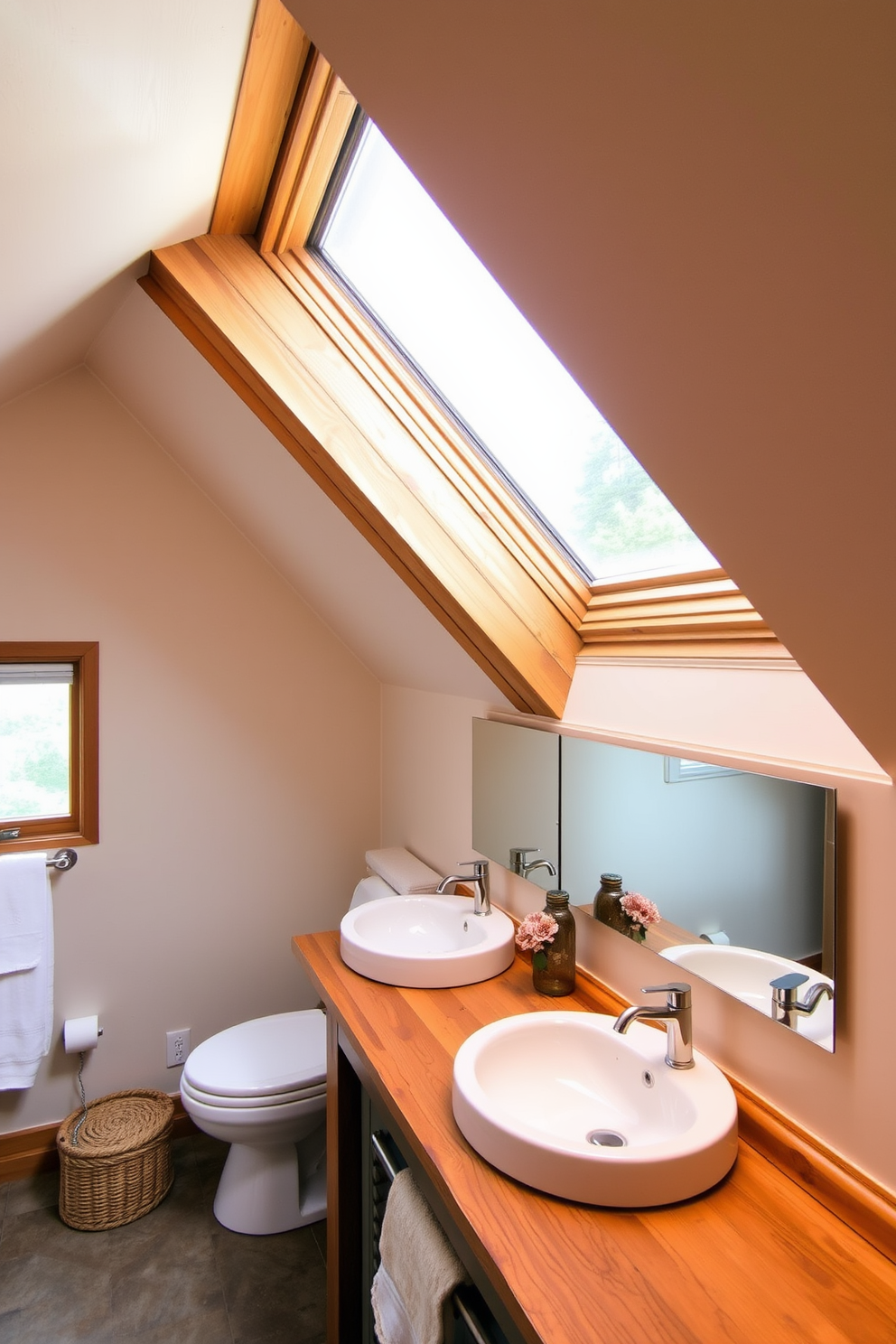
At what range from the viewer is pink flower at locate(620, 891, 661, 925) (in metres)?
1.51

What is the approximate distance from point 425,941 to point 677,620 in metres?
1.18

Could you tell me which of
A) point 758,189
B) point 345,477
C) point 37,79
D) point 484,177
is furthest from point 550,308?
point 345,477

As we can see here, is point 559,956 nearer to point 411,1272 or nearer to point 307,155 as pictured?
point 411,1272

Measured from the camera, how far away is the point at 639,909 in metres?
1.54

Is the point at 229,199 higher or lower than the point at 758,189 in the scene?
higher

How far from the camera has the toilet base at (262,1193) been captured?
2.22 m

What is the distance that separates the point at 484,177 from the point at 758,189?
27 cm

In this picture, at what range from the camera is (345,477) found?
165 cm

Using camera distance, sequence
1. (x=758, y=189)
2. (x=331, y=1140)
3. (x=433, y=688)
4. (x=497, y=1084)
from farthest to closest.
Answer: (x=433, y=688) < (x=331, y=1140) < (x=497, y=1084) < (x=758, y=189)

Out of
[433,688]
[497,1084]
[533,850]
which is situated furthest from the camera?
[433,688]

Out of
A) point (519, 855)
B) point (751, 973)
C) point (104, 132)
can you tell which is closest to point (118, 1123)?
point (519, 855)

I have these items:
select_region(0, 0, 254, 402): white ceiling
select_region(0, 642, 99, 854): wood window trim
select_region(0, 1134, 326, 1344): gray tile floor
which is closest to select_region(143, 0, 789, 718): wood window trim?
select_region(0, 0, 254, 402): white ceiling

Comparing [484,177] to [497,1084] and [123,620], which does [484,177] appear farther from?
[123,620]

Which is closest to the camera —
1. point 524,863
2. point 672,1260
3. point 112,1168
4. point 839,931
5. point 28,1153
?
point 672,1260
